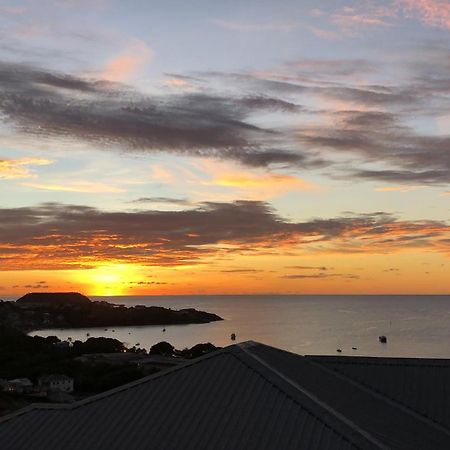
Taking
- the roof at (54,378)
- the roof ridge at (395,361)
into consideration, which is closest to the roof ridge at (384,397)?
the roof ridge at (395,361)

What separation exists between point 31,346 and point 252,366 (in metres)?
114

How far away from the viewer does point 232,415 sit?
1908 cm

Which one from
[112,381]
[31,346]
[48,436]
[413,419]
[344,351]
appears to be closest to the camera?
[48,436]

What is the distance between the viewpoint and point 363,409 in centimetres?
2153

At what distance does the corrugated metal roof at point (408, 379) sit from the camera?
24.6 meters

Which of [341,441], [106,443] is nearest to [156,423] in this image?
[106,443]

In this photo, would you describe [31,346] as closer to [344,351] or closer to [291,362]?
[344,351]

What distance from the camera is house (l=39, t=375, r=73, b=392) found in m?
77.2

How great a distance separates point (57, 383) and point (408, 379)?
198 ft

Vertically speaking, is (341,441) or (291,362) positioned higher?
(291,362)

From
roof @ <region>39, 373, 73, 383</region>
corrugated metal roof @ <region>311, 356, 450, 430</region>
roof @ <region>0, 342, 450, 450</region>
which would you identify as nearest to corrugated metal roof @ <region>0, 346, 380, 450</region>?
roof @ <region>0, 342, 450, 450</region>

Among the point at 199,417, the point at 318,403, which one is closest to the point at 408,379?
the point at 318,403

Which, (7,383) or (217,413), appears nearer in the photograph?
(217,413)

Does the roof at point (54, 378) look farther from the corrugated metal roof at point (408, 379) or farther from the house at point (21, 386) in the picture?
the corrugated metal roof at point (408, 379)
